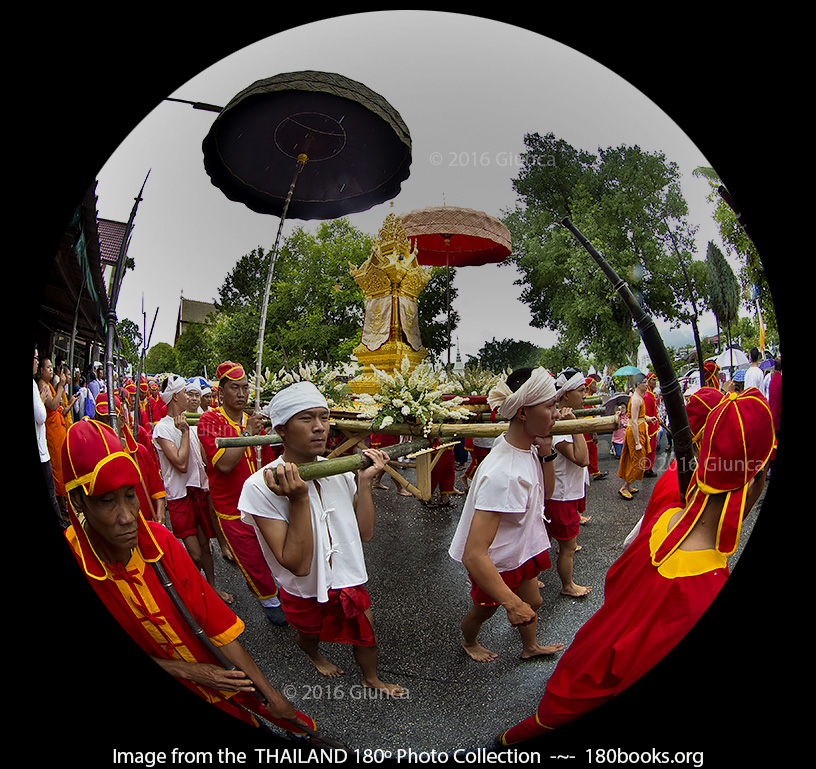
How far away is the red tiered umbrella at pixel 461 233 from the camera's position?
204 cm

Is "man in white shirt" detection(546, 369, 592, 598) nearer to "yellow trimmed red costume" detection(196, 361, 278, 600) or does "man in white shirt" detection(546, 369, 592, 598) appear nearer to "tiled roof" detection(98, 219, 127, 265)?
"yellow trimmed red costume" detection(196, 361, 278, 600)

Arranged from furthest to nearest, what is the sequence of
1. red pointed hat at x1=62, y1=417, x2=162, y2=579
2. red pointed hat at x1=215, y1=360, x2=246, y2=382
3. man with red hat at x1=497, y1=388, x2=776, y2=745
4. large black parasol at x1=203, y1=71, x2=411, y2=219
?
red pointed hat at x1=215, y1=360, x2=246, y2=382 < large black parasol at x1=203, y1=71, x2=411, y2=219 < man with red hat at x1=497, y1=388, x2=776, y2=745 < red pointed hat at x1=62, y1=417, x2=162, y2=579

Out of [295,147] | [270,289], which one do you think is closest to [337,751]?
[270,289]

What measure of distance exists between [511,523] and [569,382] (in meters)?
0.86

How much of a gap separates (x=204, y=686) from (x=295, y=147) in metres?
2.63

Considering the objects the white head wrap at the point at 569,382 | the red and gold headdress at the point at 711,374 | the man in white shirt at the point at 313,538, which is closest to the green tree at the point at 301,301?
the man in white shirt at the point at 313,538

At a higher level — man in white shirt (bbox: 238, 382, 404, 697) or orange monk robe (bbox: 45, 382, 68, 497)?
orange monk robe (bbox: 45, 382, 68, 497)

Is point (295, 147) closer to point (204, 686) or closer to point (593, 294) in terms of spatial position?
point (593, 294)

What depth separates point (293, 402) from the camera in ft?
7.15

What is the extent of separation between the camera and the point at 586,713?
6.08 ft

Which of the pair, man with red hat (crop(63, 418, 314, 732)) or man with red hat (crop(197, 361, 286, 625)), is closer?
man with red hat (crop(63, 418, 314, 732))

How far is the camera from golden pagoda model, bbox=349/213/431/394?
2316 millimetres

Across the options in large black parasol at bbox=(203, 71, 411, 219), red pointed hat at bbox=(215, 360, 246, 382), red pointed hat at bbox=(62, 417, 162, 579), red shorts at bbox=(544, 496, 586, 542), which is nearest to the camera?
red pointed hat at bbox=(62, 417, 162, 579)

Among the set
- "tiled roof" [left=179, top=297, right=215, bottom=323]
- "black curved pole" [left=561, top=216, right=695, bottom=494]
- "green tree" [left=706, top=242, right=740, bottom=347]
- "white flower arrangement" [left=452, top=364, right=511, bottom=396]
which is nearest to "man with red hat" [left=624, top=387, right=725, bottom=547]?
"black curved pole" [left=561, top=216, right=695, bottom=494]
